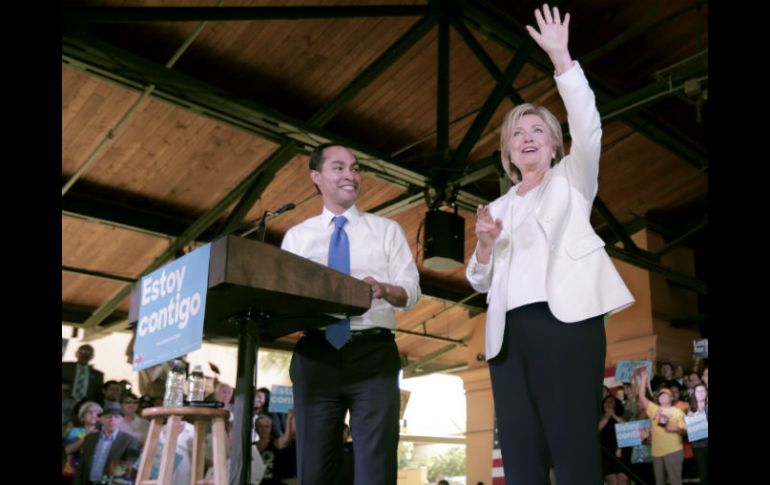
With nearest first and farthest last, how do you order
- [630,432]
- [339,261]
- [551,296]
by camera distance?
[551,296]
[339,261]
[630,432]

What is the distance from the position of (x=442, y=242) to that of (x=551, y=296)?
502cm

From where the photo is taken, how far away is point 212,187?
7.92 metres

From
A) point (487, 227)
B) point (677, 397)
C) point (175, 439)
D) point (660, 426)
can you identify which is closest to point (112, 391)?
point (175, 439)

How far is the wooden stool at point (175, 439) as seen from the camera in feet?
10.3

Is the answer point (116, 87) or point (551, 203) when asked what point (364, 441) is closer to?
point (551, 203)

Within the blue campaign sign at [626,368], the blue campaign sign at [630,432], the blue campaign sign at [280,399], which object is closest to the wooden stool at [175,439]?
the blue campaign sign at [280,399]

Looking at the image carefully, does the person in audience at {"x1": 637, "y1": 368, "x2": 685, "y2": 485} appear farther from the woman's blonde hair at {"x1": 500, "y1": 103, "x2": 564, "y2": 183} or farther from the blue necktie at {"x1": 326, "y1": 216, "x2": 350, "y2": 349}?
the woman's blonde hair at {"x1": 500, "y1": 103, "x2": 564, "y2": 183}

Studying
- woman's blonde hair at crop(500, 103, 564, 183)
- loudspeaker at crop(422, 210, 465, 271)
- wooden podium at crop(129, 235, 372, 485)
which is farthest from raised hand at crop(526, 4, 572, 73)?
loudspeaker at crop(422, 210, 465, 271)

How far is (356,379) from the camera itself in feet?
7.09

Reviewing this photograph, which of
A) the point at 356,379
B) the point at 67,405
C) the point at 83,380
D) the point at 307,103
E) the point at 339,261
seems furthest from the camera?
the point at 83,380

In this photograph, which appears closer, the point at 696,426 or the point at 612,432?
the point at 696,426

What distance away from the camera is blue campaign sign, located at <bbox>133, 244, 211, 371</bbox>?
181 centimetres

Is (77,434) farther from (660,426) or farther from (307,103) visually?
(660,426)

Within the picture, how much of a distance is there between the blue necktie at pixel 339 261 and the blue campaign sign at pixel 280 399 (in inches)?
177
